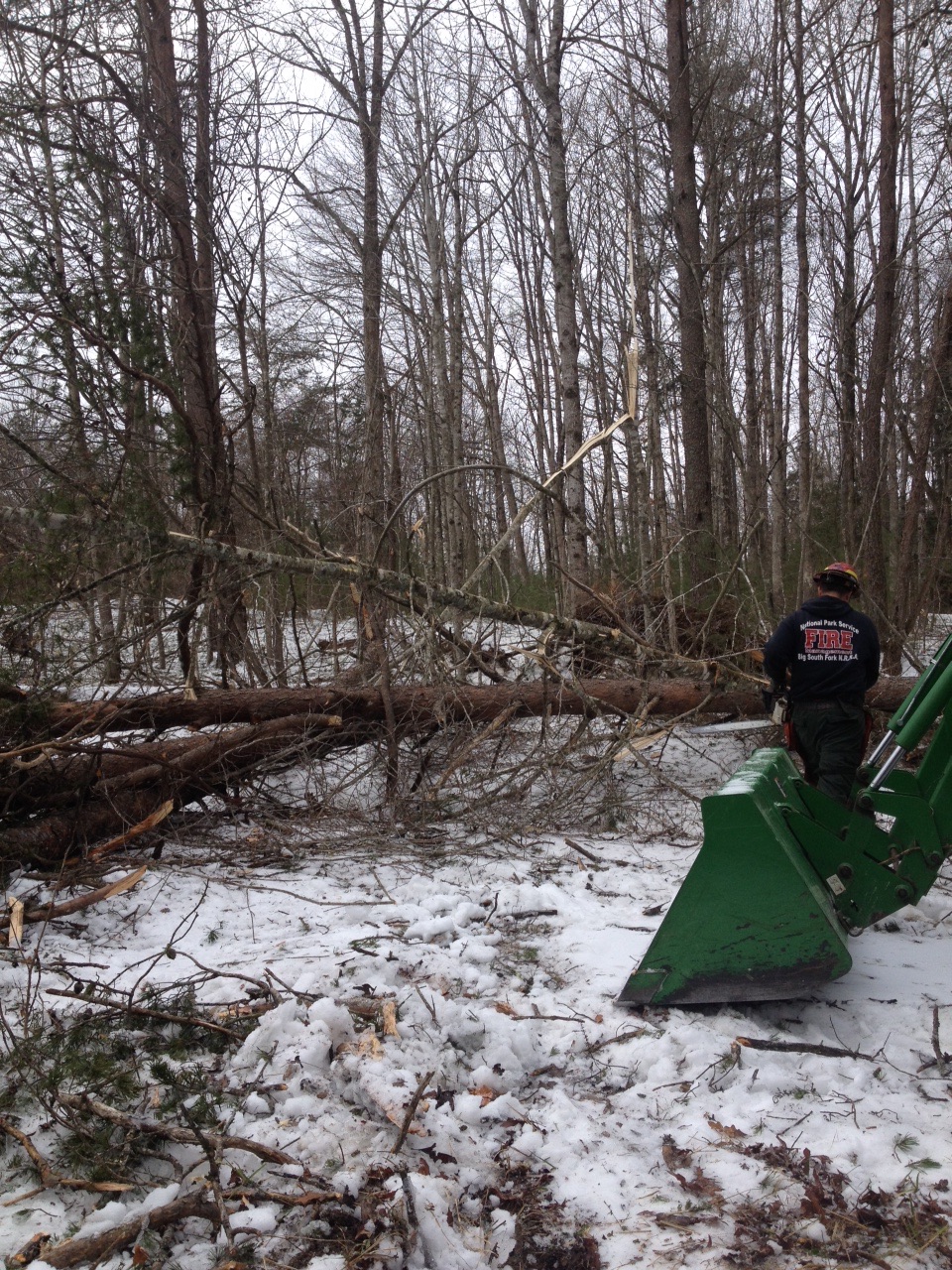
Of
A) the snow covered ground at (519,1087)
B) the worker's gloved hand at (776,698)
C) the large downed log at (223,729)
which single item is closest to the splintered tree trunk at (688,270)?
the large downed log at (223,729)

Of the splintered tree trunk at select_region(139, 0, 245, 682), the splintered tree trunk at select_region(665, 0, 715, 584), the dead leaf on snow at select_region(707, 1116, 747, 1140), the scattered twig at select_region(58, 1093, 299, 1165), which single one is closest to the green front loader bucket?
the dead leaf on snow at select_region(707, 1116, 747, 1140)

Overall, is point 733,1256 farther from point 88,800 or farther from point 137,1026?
point 88,800

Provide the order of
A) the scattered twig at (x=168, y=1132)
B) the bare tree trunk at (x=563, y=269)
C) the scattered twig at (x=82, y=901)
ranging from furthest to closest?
the bare tree trunk at (x=563, y=269) < the scattered twig at (x=82, y=901) < the scattered twig at (x=168, y=1132)

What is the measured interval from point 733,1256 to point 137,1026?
2.12 m

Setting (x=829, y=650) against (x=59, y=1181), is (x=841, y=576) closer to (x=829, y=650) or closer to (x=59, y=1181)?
(x=829, y=650)

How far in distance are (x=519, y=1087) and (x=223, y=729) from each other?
371cm

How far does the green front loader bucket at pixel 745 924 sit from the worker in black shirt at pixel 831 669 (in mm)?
1644

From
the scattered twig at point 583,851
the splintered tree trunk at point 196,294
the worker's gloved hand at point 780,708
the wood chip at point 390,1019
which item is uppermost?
the splintered tree trunk at point 196,294

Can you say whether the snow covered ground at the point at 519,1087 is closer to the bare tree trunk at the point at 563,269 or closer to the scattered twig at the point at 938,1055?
the scattered twig at the point at 938,1055

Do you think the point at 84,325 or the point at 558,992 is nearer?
the point at 558,992

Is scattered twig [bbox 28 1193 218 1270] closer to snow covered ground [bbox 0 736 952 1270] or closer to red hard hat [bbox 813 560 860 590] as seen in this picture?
snow covered ground [bbox 0 736 952 1270]

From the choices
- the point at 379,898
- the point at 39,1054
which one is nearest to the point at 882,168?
the point at 379,898

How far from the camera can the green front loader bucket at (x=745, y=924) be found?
3.06m

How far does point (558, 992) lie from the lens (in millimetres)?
3447
